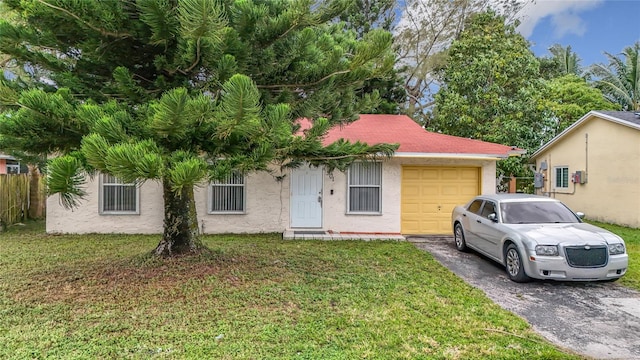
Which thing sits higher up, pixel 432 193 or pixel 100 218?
pixel 432 193

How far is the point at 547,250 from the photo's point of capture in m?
5.38

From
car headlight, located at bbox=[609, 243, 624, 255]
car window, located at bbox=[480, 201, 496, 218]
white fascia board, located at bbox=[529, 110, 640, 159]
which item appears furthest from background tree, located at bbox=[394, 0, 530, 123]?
car headlight, located at bbox=[609, 243, 624, 255]

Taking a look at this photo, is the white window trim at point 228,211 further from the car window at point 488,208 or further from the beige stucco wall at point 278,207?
the car window at point 488,208

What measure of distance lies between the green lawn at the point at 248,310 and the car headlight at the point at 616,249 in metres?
2.20

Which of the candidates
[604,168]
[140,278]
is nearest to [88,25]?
[140,278]

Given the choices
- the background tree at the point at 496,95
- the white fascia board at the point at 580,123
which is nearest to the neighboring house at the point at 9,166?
the background tree at the point at 496,95

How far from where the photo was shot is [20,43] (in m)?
4.86

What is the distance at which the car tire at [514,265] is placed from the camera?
5657mm

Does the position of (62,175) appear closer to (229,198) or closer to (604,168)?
(229,198)

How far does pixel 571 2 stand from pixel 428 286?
21797 millimetres

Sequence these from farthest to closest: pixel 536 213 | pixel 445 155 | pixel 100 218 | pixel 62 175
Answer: pixel 100 218
pixel 445 155
pixel 536 213
pixel 62 175

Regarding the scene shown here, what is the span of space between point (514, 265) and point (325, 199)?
203 inches

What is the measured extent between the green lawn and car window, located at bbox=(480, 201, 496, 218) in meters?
1.43

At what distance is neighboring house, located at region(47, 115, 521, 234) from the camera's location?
9.77 meters
